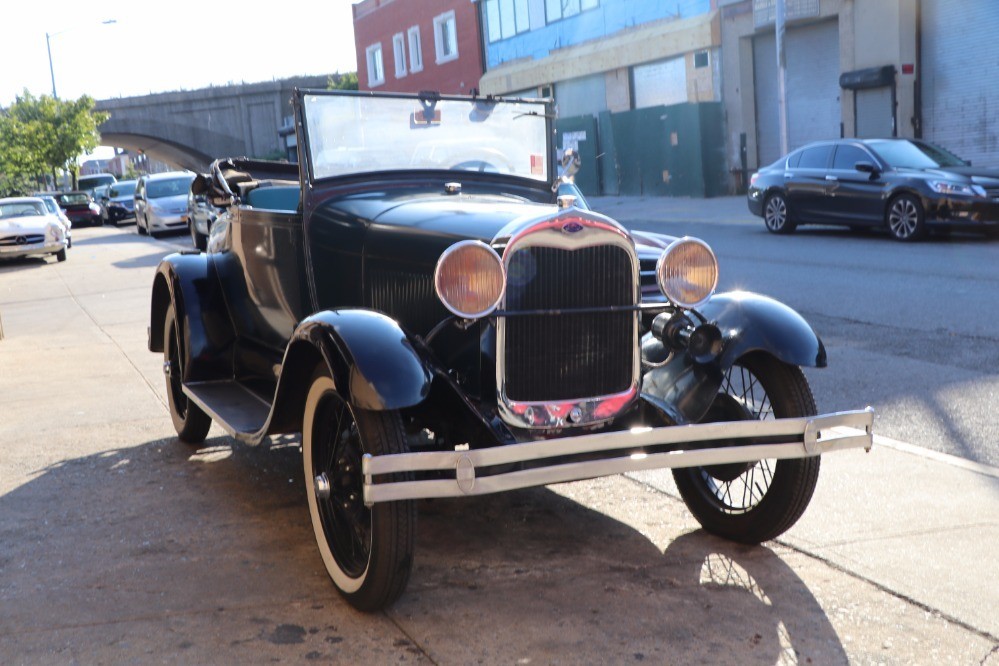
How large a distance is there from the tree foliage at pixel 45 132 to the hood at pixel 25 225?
114 ft

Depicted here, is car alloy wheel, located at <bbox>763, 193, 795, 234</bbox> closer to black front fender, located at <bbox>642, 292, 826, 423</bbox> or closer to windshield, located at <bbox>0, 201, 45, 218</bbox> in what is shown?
black front fender, located at <bbox>642, 292, 826, 423</bbox>

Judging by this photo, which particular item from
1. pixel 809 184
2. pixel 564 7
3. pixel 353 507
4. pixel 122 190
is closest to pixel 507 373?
pixel 353 507

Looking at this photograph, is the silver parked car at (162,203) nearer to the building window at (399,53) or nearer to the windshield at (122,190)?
the windshield at (122,190)

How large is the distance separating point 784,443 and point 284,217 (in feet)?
8.80

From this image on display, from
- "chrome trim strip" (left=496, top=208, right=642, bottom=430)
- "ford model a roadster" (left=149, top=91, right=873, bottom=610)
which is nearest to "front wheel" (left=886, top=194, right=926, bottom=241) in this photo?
"ford model a roadster" (left=149, top=91, right=873, bottom=610)

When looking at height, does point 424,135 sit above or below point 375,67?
below

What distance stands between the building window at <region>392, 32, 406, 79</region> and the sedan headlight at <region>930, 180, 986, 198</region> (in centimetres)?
3349

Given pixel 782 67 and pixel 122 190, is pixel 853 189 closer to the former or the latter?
pixel 782 67

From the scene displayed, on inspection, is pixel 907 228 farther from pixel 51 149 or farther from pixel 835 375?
pixel 51 149

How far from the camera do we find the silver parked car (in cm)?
2834

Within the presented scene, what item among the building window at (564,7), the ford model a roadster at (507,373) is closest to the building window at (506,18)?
the building window at (564,7)

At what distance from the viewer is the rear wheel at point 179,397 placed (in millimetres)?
6320

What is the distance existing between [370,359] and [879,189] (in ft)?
45.5

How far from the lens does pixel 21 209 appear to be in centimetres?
2478
